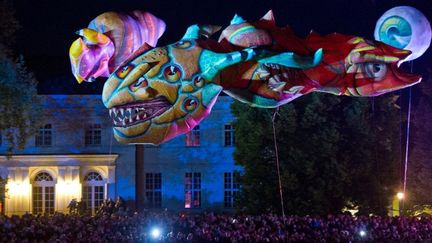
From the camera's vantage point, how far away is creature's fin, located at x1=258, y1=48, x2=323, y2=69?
10828 millimetres

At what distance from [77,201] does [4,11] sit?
12.1 meters

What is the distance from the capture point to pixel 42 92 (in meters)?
35.8

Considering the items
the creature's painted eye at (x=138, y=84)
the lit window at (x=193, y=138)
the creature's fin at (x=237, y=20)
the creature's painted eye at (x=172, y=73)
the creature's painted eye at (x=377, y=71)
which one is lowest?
the creature's painted eye at (x=138, y=84)

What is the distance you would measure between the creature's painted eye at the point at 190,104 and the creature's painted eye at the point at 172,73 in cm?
39

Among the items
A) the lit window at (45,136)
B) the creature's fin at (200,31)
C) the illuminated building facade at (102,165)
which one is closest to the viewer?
the creature's fin at (200,31)

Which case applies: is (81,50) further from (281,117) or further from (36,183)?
(36,183)

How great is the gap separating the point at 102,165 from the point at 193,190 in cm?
511

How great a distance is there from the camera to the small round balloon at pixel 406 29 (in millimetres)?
11617

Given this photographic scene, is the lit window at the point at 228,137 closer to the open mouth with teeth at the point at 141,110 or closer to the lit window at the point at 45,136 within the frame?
A: the lit window at the point at 45,136

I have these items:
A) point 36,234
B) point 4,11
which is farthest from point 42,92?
point 36,234

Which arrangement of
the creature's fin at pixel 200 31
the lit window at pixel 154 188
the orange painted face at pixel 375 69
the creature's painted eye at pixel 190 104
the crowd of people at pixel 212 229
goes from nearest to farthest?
the creature's painted eye at pixel 190 104 → the creature's fin at pixel 200 31 → the orange painted face at pixel 375 69 → the crowd of people at pixel 212 229 → the lit window at pixel 154 188

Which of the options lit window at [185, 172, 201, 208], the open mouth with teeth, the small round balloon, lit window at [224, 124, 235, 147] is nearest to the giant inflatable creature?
the open mouth with teeth

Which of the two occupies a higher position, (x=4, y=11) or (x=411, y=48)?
(x=4, y=11)

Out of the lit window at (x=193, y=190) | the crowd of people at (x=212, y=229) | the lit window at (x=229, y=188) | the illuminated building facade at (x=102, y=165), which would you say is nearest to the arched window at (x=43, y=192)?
the illuminated building facade at (x=102, y=165)
